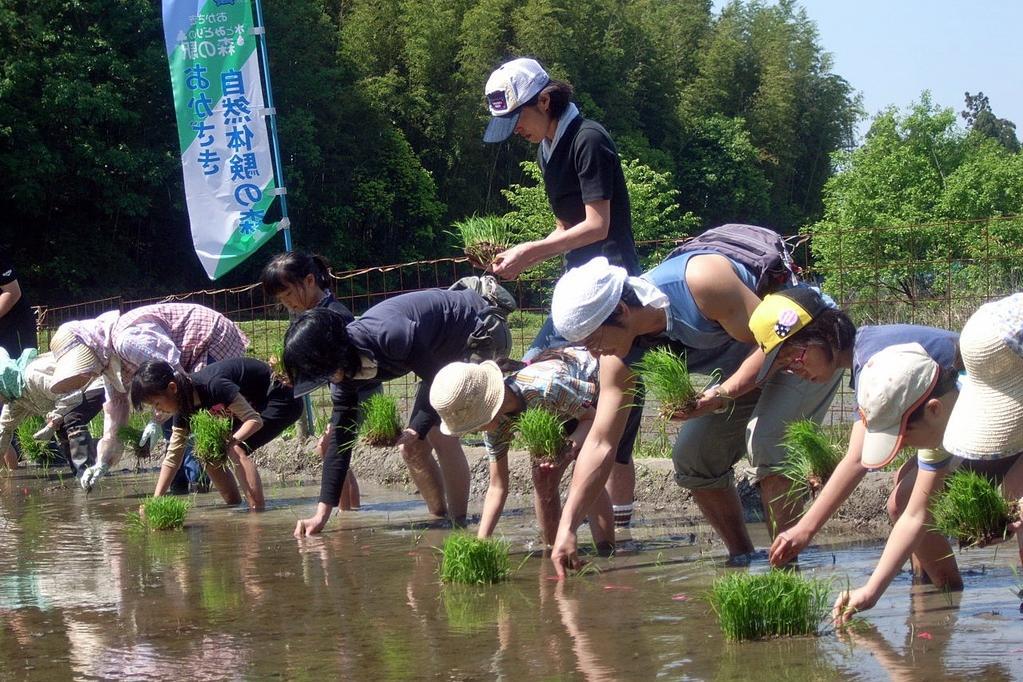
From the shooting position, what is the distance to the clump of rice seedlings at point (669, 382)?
464cm

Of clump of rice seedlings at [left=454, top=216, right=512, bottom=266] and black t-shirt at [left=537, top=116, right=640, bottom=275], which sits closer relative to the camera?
black t-shirt at [left=537, top=116, right=640, bottom=275]

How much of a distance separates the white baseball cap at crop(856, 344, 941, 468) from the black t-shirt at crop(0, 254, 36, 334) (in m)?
8.20

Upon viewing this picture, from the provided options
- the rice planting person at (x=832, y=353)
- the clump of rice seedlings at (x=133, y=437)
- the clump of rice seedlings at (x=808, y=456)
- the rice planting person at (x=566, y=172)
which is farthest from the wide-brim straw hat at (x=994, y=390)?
the clump of rice seedlings at (x=133, y=437)

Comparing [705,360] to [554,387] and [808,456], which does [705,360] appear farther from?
[554,387]

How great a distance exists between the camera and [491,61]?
158ft

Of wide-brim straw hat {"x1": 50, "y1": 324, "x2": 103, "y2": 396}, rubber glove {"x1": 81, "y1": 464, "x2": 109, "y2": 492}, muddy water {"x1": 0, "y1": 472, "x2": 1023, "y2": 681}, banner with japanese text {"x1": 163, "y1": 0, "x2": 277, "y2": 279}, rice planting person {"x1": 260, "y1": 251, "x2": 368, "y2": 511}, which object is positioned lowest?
muddy water {"x1": 0, "y1": 472, "x2": 1023, "y2": 681}

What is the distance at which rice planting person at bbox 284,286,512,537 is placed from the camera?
219 inches

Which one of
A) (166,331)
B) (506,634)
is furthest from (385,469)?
(506,634)

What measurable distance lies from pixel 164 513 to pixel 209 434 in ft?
2.14

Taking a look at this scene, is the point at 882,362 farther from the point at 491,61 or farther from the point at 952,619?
the point at 491,61

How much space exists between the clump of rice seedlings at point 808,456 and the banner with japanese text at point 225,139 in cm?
648

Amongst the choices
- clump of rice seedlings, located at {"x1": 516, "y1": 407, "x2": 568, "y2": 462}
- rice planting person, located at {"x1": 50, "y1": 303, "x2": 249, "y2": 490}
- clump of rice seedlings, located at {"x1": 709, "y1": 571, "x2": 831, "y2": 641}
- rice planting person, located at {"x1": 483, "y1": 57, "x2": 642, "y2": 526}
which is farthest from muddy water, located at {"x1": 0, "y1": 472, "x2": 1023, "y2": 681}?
rice planting person, located at {"x1": 50, "y1": 303, "x2": 249, "y2": 490}

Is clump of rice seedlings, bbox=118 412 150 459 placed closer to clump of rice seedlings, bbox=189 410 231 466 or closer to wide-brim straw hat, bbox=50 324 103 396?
wide-brim straw hat, bbox=50 324 103 396

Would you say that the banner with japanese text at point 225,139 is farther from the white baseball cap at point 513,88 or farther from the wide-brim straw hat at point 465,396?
the wide-brim straw hat at point 465,396
